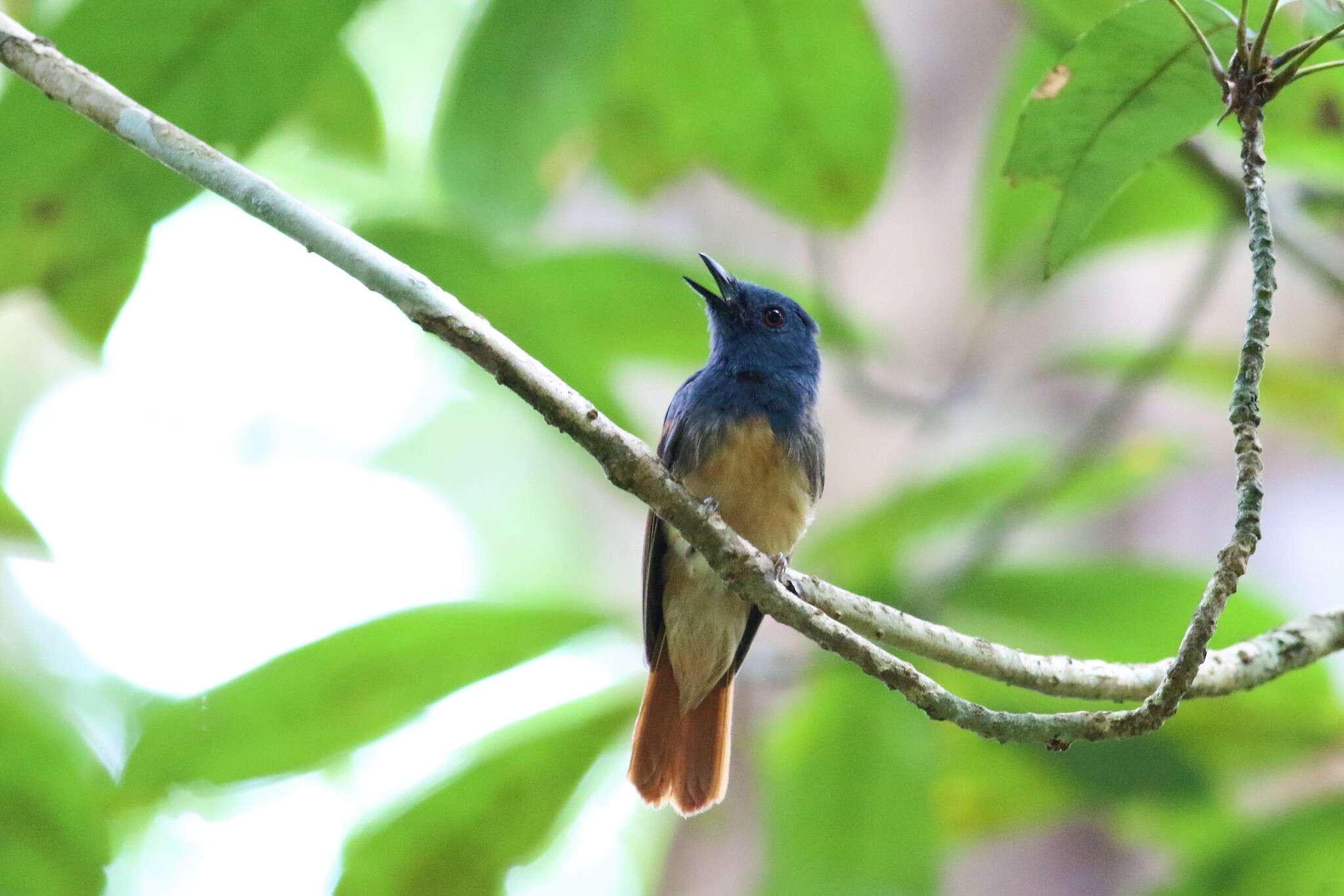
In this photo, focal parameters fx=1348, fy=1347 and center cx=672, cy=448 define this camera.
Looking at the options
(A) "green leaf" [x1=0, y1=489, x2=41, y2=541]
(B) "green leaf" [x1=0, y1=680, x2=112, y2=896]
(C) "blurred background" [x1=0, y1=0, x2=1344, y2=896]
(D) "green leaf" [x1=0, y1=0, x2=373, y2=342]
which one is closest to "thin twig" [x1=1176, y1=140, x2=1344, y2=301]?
(C) "blurred background" [x1=0, y1=0, x2=1344, y2=896]

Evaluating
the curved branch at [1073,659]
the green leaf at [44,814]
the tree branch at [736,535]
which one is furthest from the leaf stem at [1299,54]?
the green leaf at [44,814]

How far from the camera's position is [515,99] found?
2.88m

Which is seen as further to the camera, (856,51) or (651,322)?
(651,322)

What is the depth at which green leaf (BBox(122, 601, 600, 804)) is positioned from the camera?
2.84 metres

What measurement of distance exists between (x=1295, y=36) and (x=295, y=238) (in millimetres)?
1670

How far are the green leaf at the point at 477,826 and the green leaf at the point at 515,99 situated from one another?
Result: 3.86 ft

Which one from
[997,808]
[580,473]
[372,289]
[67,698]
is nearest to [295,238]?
[372,289]

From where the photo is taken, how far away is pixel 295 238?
1629 mm

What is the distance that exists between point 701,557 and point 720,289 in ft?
2.67

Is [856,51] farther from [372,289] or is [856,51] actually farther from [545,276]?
[372,289]

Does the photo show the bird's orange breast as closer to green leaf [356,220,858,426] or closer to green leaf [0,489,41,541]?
green leaf [356,220,858,426]

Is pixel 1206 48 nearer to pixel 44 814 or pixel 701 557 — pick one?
pixel 701 557

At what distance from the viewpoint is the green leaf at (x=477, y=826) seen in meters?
2.96

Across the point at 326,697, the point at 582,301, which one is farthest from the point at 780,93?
the point at 326,697
